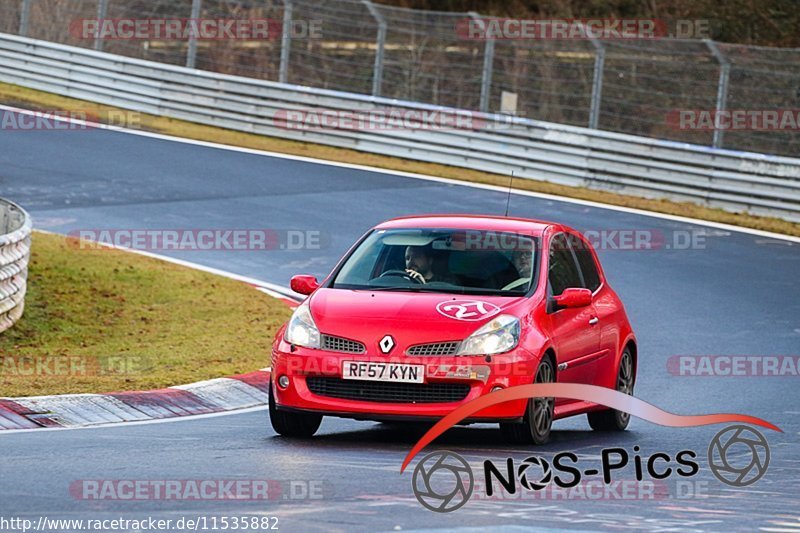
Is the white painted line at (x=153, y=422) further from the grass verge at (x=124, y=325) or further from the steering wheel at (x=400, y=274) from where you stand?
the steering wheel at (x=400, y=274)

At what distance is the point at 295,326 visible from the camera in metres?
10.5

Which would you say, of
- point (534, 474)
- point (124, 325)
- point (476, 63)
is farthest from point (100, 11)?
point (534, 474)

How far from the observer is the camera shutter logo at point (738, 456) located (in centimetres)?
941

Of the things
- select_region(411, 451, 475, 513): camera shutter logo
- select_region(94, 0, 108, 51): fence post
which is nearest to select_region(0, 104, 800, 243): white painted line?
select_region(94, 0, 108, 51): fence post

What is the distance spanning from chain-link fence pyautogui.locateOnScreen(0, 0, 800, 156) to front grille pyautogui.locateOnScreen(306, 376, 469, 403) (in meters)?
16.8

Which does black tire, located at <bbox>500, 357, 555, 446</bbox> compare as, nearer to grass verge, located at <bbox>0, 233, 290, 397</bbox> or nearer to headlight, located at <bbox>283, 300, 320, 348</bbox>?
headlight, located at <bbox>283, 300, 320, 348</bbox>

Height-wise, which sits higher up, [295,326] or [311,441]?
[295,326]

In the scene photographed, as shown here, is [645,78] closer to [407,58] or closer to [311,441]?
[407,58]

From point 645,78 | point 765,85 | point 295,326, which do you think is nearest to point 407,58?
point 645,78

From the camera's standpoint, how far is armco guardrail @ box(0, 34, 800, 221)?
997 inches

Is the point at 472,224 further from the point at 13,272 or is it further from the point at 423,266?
the point at 13,272

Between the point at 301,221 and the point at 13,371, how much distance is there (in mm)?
8986

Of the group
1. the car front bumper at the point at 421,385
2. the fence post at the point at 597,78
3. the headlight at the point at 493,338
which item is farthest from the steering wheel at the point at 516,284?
the fence post at the point at 597,78

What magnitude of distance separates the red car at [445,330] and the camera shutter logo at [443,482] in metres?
0.59
